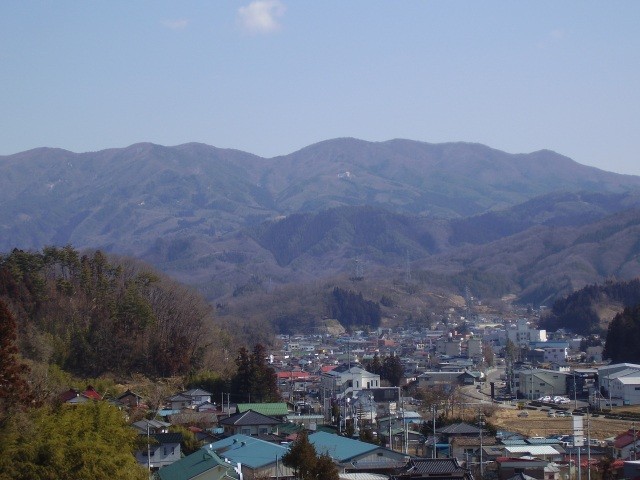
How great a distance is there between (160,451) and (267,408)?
7.04m

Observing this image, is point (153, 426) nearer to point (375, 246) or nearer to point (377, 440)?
point (377, 440)

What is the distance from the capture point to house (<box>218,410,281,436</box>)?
24.2 metres

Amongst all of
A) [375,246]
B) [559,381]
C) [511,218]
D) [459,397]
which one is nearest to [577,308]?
[559,381]

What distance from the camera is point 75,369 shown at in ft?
100

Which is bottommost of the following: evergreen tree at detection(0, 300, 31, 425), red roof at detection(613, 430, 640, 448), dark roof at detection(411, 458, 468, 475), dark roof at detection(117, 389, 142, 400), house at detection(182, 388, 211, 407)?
red roof at detection(613, 430, 640, 448)

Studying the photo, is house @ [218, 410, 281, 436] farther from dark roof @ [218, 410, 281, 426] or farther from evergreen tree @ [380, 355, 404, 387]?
evergreen tree @ [380, 355, 404, 387]

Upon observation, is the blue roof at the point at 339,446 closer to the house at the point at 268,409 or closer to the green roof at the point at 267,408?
the house at the point at 268,409

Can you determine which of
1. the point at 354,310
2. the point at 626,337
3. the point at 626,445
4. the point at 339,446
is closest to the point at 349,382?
the point at 626,337

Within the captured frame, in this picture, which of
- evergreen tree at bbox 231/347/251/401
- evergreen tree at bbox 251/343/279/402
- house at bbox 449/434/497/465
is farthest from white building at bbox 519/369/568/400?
house at bbox 449/434/497/465

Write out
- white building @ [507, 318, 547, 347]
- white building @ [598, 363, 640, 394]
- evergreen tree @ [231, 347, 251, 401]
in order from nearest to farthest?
evergreen tree @ [231, 347, 251, 401] → white building @ [598, 363, 640, 394] → white building @ [507, 318, 547, 347]

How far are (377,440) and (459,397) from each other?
35.9ft

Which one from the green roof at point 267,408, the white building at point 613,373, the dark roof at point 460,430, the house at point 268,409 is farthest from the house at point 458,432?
the white building at point 613,373

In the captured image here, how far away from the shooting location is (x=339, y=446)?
21141 millimetres

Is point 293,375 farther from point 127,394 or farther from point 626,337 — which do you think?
point 127,394
